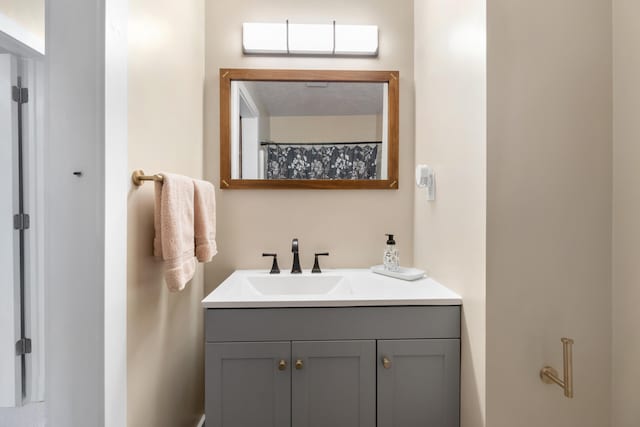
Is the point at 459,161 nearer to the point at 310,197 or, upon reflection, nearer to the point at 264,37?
the point at 310,197

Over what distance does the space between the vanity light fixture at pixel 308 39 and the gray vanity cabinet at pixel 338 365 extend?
1328 millimetres

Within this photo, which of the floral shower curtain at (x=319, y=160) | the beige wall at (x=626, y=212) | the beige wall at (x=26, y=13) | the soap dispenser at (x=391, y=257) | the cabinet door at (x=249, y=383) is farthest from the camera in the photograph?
the floral shower curtain at (x=319, y=160)

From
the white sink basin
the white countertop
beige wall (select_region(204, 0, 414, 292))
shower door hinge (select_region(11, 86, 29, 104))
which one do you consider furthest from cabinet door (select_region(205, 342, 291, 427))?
shower door hinge (select_region(11, 86, 29, 104))

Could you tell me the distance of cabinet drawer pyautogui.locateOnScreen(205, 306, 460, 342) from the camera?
116 cm

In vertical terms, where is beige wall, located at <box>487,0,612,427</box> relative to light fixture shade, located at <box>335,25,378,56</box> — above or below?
below

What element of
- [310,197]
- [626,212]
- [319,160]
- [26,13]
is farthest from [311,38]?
[626,212]

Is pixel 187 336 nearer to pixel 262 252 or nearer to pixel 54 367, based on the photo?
pixel 262 252

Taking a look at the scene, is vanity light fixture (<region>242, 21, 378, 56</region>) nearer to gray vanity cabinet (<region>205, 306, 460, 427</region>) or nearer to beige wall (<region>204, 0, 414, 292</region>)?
beige wall (<region>204, 0, 414, 292</region>)

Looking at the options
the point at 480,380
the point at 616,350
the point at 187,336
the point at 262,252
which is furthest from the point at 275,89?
the point at 616,350

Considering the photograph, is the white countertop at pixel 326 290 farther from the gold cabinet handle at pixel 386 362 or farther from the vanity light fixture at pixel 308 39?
the vanity light fixture at pixel 308 39

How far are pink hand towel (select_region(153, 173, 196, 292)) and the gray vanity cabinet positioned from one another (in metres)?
0.21

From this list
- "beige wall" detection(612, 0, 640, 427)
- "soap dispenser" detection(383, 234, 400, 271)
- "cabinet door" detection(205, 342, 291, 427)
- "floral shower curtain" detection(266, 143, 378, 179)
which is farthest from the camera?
"floral shower curtain" detection(266, 143, 378, 179)

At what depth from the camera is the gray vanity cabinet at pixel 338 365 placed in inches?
45.5

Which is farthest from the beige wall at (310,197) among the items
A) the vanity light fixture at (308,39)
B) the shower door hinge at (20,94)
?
the shower door hinge at (20,94)
